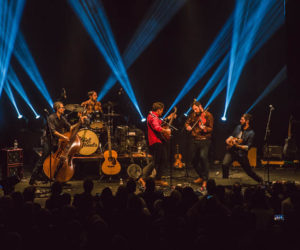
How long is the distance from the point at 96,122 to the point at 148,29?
4670 mm

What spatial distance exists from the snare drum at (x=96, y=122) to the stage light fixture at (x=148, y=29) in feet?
7.39

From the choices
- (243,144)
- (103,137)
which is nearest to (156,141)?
(243,144)

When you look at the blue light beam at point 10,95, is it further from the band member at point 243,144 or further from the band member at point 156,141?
the band member at point 243,144

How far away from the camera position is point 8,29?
12516 millimetres

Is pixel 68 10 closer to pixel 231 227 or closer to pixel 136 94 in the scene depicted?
pixel 136 94

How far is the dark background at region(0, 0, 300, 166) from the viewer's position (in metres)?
13.5

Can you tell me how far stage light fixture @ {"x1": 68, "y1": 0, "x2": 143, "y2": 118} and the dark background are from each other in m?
0.28

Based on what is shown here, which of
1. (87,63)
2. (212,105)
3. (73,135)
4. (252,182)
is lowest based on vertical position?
(252,182)

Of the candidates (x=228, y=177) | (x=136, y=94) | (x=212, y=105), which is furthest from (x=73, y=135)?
(x=212, y=105)

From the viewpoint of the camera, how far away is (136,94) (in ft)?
47.2

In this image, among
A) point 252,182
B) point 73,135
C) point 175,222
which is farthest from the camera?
point 252,182

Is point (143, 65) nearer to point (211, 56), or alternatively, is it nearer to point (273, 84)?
point (211, 56)

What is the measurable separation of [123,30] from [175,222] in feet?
37.1

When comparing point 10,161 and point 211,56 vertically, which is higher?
point 211,56
